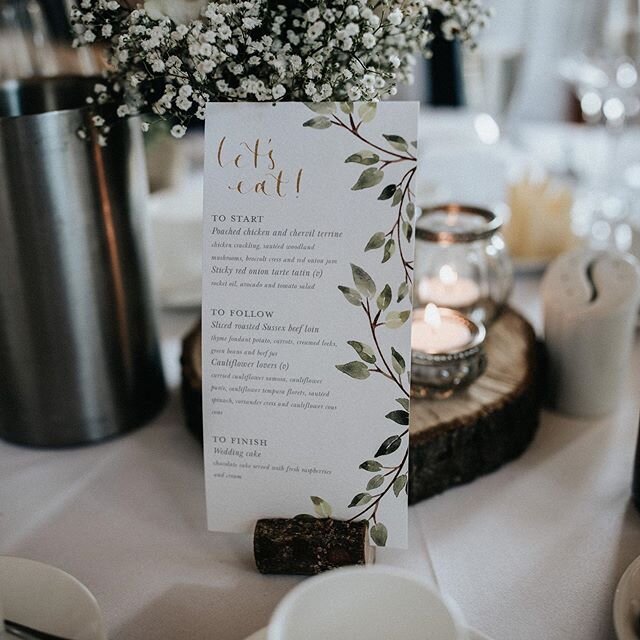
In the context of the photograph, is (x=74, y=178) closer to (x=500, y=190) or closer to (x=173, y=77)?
(x=173, y=77)

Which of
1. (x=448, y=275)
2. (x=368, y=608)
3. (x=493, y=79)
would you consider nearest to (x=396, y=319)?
(x=368, y=608)

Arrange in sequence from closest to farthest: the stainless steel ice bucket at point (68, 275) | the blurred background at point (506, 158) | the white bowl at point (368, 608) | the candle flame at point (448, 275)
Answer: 1. the white bowl at point (368, 608)
2. the stainless steel ice bucket at point (68, 275)
3. the candle flame at point (448, 275)
4. the blurred background at point (506, 158)

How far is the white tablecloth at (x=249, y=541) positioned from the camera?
2.07ft

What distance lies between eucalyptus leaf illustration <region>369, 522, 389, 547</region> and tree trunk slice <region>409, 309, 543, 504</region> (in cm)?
9

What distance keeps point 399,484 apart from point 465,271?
41cm

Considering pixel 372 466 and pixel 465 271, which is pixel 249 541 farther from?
pixel 465 271

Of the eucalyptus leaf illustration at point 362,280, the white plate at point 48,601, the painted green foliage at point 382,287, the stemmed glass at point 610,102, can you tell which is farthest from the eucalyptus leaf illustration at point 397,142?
the stemmed glass at point 610,102

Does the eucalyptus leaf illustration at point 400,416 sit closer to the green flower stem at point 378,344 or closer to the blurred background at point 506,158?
the green flower stem at point 378,344

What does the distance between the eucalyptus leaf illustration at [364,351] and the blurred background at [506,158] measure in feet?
1.32

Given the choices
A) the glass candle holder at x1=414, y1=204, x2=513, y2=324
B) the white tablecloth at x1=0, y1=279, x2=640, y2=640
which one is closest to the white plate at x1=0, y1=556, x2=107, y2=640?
the white tablecloth at x1=0, y1=279, x2=640, y2=640

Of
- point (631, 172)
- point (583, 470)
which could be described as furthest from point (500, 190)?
point (583, 470)

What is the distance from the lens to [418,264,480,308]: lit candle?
971mm

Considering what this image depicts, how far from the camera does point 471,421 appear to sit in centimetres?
76

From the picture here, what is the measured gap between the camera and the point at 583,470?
0.81m
